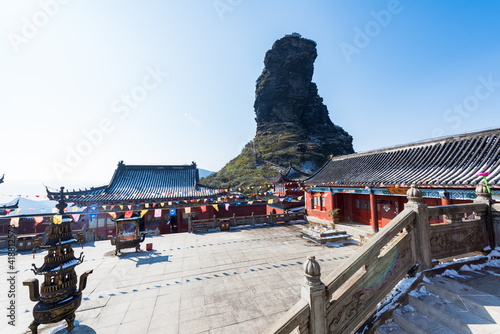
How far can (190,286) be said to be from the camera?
825 centimetres

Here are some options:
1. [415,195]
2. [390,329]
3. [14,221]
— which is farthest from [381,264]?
[14,221]

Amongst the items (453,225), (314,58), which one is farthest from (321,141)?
(453,225)

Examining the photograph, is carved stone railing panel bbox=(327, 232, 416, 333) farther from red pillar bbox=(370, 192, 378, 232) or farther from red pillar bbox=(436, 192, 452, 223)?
red pillar bbox=(370, 192, 378, 232)

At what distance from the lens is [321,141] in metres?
79.3

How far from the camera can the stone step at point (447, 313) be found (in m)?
3.41

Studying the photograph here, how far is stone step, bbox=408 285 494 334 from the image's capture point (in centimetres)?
341

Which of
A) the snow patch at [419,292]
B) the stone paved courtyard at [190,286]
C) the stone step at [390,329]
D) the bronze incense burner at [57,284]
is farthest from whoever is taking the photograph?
the stone paved courtyard at [190,286]

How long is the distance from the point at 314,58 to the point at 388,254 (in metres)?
104

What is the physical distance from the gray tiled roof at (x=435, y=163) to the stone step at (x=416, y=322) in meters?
8.00

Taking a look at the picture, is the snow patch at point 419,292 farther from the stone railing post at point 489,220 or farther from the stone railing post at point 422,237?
the stone railing post at point 489,220

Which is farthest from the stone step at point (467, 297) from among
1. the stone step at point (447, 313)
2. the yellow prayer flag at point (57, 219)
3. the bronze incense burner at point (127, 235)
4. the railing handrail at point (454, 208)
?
the bronze incense burner at point (127, 235)

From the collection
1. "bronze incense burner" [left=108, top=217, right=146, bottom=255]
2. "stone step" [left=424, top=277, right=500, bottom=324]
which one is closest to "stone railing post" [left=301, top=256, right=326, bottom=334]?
"stone step" [left=424, top=277, right=500, bottom=324]

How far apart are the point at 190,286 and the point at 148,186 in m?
19.5

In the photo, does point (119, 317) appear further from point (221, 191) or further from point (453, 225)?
point (221, 191)
